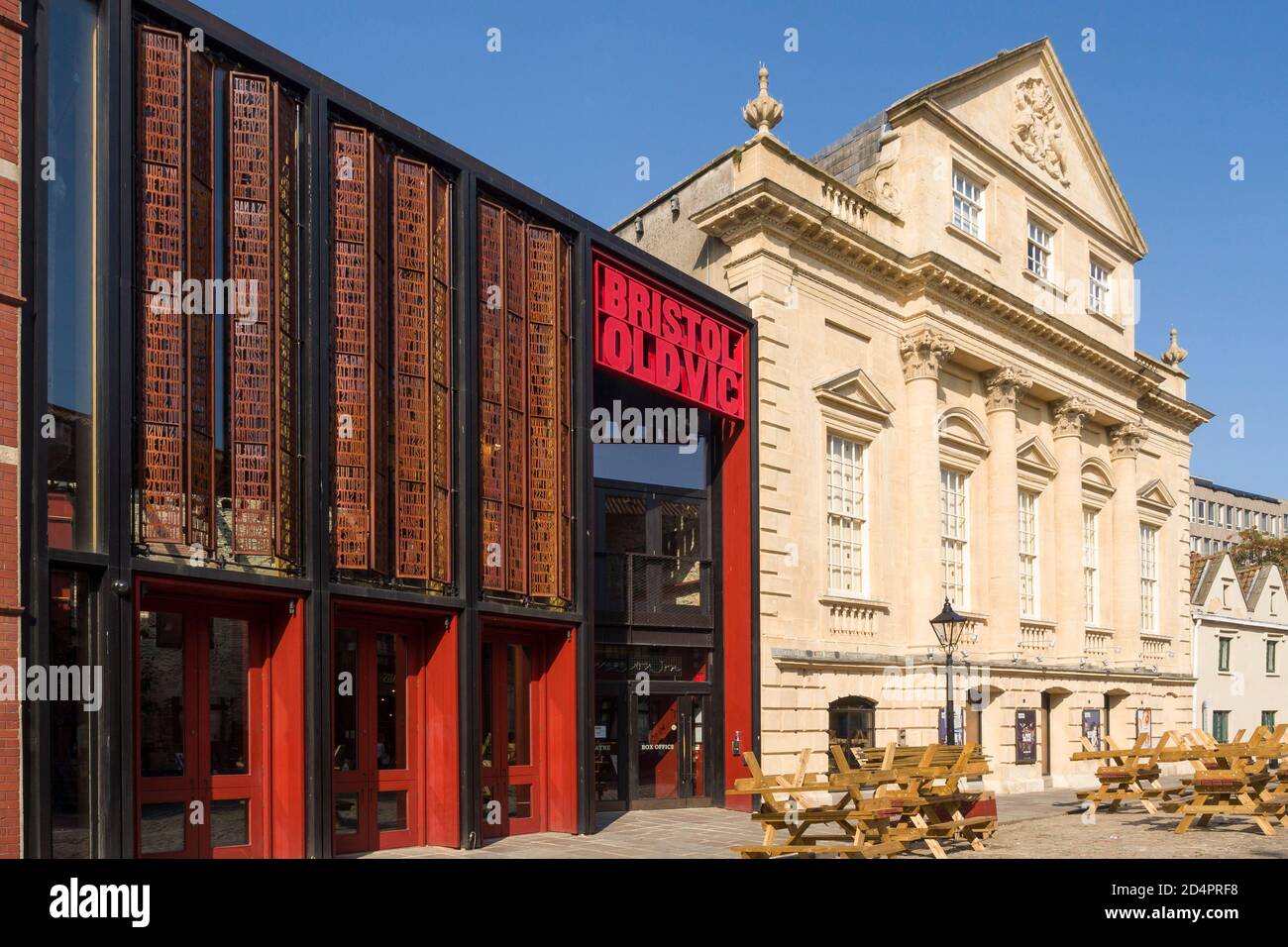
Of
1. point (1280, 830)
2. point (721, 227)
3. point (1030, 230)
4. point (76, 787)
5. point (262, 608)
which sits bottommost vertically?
point (1280, 830)

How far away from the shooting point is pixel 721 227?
888 inches

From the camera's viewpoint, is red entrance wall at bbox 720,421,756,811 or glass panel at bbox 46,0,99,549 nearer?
glass panel at bbox 46,0,99,549

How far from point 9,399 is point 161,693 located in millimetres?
3483

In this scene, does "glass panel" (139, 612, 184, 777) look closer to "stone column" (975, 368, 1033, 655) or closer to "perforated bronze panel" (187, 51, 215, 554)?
"perforated bronze panel" (187, 51, 215, 554)

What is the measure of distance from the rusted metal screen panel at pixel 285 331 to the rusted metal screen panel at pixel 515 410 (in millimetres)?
3619

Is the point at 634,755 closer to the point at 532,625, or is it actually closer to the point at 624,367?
the point at 532,625

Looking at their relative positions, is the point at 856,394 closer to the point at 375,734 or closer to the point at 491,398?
the point at 491,398

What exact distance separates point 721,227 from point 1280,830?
1305 cm

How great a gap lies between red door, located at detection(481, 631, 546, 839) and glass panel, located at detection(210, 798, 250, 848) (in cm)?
388

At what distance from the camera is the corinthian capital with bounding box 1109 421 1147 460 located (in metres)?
33.3

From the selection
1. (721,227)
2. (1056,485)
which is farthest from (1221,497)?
(721,227)

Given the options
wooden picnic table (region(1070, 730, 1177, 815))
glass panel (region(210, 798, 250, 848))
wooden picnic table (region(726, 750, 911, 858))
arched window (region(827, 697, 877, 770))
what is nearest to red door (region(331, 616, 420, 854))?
glass panel (region(210, 798, 250, 848))

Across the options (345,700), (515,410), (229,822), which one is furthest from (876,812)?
(515,410)

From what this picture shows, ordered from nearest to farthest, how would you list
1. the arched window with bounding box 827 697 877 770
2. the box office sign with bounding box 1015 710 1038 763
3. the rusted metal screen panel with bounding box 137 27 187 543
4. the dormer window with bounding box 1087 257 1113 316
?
the rusted metal screen panel with bounding box 137 27 187 543
the arched window with bounding box 827 697 877 770
the box office sign with bounding box 1015 710 1038 763
the dormer window with bounding box 1087 257 1113 316
